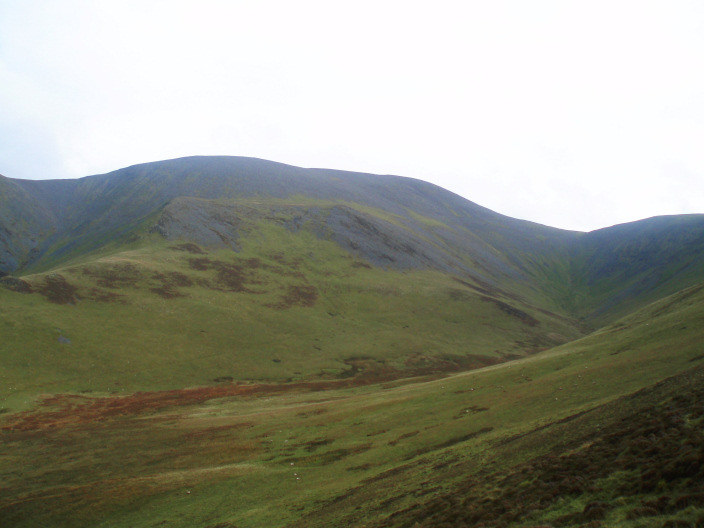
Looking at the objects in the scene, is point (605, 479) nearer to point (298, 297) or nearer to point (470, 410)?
point (470, 410)

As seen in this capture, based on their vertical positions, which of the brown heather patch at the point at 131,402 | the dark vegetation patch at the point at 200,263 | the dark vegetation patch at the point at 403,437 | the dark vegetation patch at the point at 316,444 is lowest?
the brown heather patch at the point at 131,402

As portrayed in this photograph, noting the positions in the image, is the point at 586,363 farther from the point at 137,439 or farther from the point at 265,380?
the point at 265,380

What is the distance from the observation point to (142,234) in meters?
147

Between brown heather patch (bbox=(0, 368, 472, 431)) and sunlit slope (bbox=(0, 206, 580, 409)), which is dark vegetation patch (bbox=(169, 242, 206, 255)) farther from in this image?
brown heather patch (bbox=(0, 368, 472, 431))

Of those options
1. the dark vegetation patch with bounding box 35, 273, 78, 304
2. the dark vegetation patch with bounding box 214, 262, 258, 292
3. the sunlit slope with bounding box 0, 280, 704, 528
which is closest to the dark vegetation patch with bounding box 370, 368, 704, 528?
the sunlit slope with bounding box 0, 280, 704, 528

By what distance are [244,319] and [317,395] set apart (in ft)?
135

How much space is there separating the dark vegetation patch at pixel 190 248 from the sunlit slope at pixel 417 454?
3135 inches

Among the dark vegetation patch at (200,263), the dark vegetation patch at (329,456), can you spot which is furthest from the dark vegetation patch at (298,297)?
the dark vegetation patch at (329,456)

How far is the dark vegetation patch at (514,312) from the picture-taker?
141m

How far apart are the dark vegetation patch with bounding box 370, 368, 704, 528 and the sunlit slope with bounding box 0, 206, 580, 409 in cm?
6084

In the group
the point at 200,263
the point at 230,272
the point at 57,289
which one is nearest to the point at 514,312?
the point at 230,272

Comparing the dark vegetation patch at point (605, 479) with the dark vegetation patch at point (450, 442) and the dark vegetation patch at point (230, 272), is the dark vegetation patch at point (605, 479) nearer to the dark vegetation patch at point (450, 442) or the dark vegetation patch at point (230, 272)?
the dark vegetation patch at point (450, 442)

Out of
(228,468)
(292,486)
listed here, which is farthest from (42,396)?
(292,486)

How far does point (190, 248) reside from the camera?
458 feet
